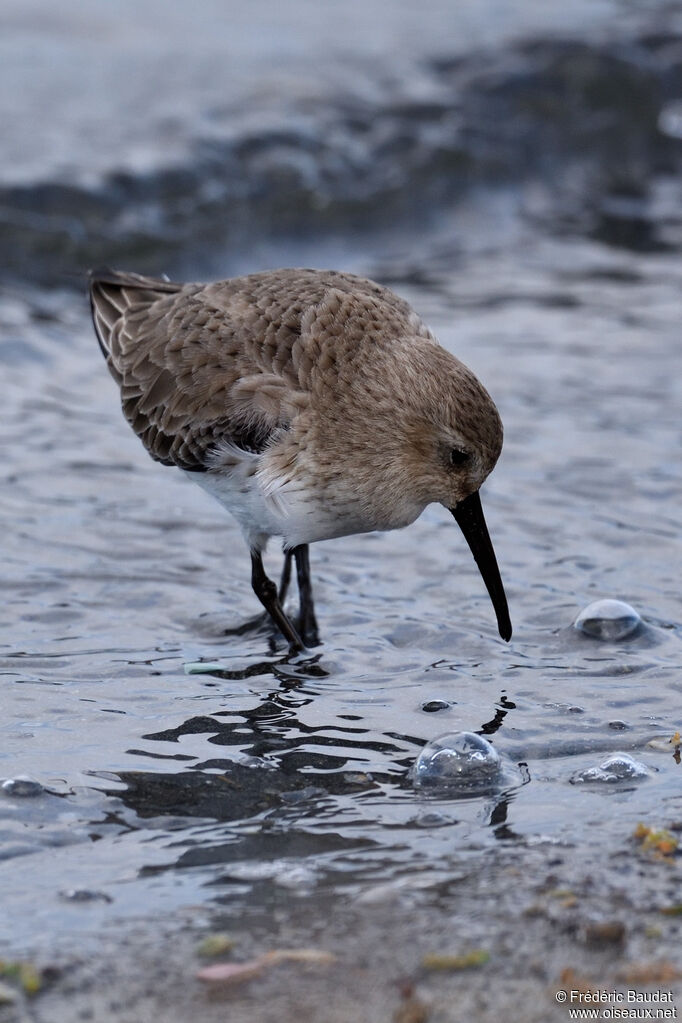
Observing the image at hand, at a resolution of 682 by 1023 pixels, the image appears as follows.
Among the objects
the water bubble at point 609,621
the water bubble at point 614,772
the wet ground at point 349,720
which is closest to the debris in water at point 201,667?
the wet ground at point 349,720

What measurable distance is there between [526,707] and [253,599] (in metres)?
1.69

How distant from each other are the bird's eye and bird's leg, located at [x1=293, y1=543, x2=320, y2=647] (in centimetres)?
81

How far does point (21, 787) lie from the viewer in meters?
4.49

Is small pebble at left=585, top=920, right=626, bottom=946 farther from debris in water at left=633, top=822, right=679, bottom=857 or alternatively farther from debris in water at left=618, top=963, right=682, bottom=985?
debris in water at left=633, top=822, right=679, bottom=857

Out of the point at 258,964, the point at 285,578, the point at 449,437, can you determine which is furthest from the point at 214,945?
the point at 285,578

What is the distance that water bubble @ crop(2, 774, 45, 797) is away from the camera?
14.7 feet

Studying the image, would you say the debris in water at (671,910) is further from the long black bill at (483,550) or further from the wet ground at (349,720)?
the long black bill at (483,550)

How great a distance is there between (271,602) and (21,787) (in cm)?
181

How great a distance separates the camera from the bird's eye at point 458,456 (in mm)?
5516

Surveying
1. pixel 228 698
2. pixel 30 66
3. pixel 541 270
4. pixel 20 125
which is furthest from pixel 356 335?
pixel 30 66

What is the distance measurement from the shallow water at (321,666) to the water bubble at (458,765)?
7cm

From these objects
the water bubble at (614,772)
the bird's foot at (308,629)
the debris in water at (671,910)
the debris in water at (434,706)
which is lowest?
the debris in water at (671,910)

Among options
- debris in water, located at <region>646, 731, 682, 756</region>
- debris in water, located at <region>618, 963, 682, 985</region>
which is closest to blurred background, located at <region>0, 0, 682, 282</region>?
debris in water, located at <region>646, 731, 682, 756</region>

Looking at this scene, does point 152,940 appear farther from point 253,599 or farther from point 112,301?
point 112,301
